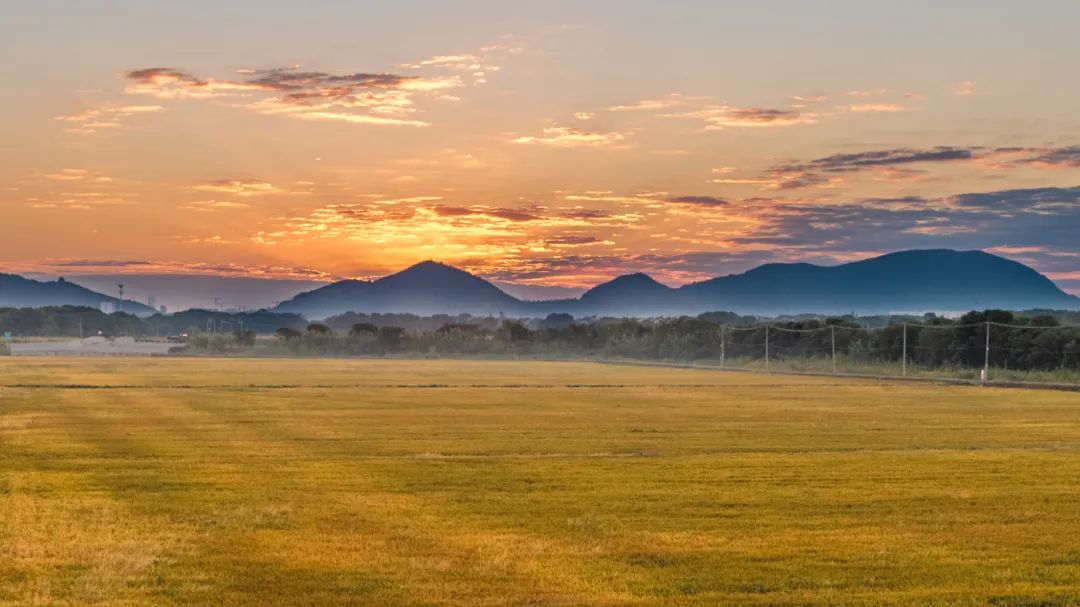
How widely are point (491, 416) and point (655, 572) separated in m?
20.2

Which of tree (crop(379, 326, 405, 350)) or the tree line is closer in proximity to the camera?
the tree line

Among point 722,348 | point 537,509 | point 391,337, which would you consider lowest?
point 537,509

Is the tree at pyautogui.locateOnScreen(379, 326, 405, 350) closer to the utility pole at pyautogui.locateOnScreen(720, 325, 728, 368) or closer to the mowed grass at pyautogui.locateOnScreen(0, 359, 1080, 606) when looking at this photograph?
the utility pole at pyautogui.locateOnScreen(720, 325, 728, 368)

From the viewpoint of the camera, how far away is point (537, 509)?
48.1 feet

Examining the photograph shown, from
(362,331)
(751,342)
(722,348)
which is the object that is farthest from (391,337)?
(722,348)

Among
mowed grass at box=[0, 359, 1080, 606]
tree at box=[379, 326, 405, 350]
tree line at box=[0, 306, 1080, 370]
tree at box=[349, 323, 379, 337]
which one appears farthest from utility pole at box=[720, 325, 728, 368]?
tree at box=[349, 323, 379, 337]

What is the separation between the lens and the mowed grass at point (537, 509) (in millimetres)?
10586

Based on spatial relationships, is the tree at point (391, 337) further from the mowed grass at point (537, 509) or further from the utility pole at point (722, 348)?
the mowed grass at point (537, 509)

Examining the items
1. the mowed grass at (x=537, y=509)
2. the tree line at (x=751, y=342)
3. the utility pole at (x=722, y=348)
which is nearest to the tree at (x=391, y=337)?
the tree line at (x=751, y=342)

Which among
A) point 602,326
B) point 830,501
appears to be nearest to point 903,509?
point 830,501

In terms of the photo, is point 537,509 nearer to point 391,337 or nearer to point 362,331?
point 391,337

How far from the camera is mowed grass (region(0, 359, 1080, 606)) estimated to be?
1059cm

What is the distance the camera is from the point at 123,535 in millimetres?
12828

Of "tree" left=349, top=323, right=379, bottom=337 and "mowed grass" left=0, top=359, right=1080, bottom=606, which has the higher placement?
"tree" left=349, top=323, right=379, bottom=337
